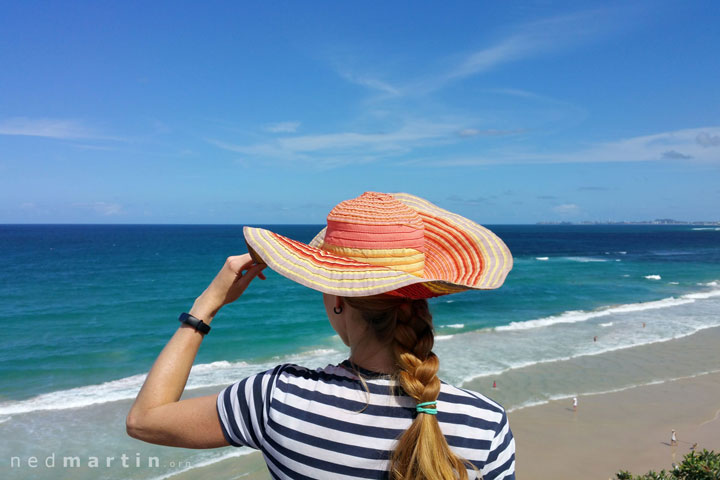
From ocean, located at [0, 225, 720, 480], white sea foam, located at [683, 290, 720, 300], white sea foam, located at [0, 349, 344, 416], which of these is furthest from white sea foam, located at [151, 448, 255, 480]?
white sea foam, located at [683, 290, 720, 300]

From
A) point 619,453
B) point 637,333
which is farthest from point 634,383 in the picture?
point 637,333

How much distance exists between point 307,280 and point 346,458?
47 centimetres

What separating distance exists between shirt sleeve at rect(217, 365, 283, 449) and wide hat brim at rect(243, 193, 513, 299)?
1.02ft

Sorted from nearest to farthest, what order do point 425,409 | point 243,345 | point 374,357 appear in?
1. point 425,409
2. point 374,357
3. point 243,345

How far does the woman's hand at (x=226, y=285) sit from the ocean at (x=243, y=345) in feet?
32.7

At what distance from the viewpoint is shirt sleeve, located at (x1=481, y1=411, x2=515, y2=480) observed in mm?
1200

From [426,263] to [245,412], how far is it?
0.76 m

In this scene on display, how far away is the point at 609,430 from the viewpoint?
1167 cm

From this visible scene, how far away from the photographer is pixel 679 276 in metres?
41.7

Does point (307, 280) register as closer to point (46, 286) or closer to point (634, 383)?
point (634, 383)

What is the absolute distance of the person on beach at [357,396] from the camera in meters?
1.18

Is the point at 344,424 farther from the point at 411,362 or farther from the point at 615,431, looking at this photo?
the point at 615,431

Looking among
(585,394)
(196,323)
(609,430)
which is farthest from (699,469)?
(585,394)

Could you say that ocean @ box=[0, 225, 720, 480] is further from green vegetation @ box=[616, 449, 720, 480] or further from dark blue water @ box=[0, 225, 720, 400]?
green vegetation @ box=[616, 449, 720, 480]
